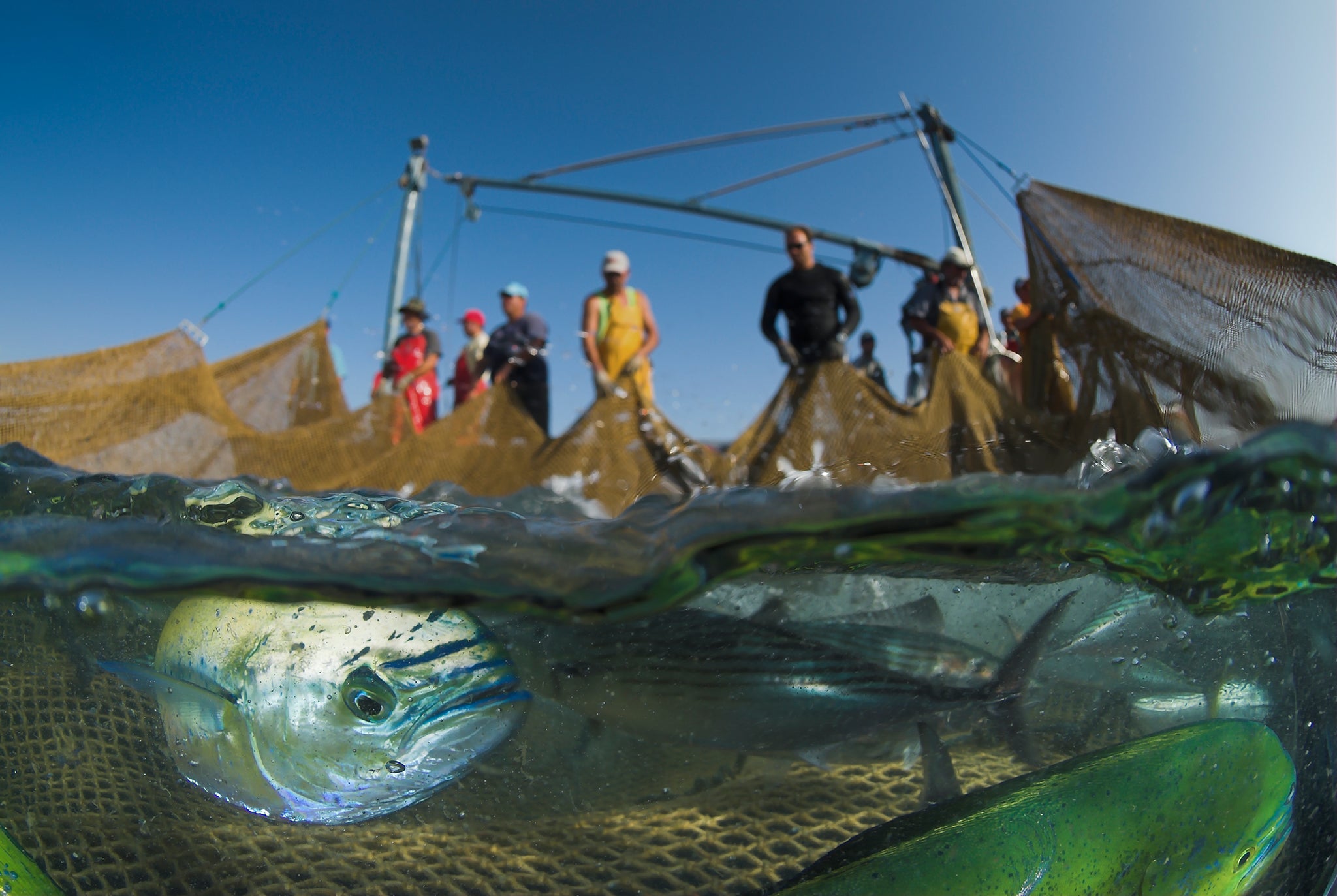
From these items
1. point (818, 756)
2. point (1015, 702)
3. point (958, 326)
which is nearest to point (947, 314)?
point (958, 326)

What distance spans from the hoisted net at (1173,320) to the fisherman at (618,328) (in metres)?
2.92

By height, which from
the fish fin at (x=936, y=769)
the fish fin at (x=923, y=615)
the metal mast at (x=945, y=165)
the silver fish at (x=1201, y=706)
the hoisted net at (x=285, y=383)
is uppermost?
the metal mast at (x=945, y=165)

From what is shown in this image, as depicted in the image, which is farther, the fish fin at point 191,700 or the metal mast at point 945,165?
the metal mast at point 945,165

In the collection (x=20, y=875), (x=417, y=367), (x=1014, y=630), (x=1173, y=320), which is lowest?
(x=20, y=875)

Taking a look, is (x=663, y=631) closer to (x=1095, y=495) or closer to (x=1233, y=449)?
(x=1095, y=495)

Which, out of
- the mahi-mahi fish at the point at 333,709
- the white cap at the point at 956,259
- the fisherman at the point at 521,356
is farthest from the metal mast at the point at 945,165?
the mahi-mahi fish at the point at 333,709

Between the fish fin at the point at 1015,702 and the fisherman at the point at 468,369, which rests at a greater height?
the fisherman at the point at 468,369

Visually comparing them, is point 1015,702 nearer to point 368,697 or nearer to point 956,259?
point 368,697

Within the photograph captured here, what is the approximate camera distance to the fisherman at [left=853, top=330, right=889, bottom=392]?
26.6ft

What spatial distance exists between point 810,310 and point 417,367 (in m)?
3.66

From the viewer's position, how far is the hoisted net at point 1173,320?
6.76 ft

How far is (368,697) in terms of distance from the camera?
3.43ft

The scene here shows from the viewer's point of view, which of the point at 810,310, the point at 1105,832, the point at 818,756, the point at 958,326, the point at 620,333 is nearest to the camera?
the point at 1105,832

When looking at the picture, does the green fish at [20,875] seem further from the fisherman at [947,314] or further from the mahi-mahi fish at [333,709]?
the fisherman at [947,314]
